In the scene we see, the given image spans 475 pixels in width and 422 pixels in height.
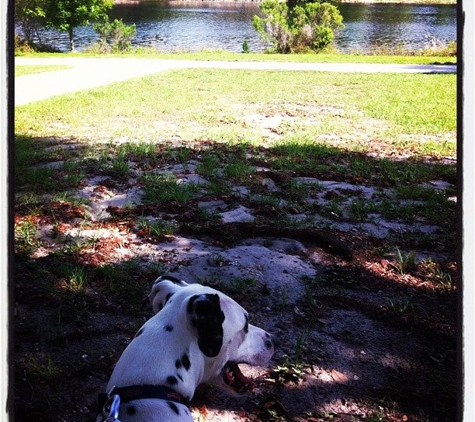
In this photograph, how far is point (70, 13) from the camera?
2627 centimetres

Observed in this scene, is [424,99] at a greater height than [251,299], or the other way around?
[424,99]

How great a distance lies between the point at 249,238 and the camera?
5258 millimetres

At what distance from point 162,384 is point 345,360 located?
158 centimetres

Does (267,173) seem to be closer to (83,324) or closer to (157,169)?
(157,169)

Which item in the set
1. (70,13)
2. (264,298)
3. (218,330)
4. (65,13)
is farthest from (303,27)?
(218,330)

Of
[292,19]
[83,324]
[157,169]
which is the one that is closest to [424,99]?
[157,169]

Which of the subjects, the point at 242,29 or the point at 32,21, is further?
the point at 242,29

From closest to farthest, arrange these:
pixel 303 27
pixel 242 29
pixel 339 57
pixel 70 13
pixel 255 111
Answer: pixel 255 111 → pixel 339 57 → pixel 70 13 → pixel 303 27 → pixel 242 29

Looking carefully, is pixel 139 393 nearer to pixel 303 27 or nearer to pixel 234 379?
pixel 234 379

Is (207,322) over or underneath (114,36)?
underneath

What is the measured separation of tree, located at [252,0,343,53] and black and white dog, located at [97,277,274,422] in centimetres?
2631

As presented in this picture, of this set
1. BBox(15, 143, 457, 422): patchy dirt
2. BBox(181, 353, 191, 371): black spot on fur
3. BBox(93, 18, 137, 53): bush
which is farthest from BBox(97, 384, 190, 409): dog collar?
BBox(93, 18, 137, 53): bush

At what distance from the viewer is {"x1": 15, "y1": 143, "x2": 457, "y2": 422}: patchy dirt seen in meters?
3.22

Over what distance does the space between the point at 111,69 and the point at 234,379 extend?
17242mm
